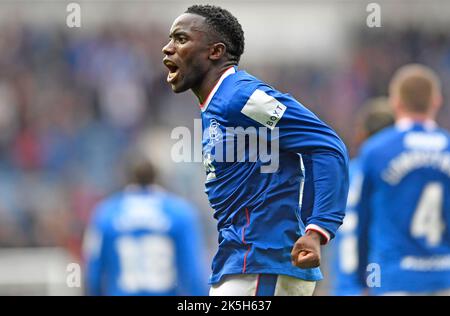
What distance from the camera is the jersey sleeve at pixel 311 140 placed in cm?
475

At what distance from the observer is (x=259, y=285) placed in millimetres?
4824

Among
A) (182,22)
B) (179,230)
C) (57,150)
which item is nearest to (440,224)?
(179,230)

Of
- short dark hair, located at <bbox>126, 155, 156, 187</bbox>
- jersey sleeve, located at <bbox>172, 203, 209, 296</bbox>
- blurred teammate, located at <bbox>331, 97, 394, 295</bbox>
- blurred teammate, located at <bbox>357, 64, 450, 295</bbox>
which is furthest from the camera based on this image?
short dark hair, located at <bbox>126, 155, 156, 187</bbox>

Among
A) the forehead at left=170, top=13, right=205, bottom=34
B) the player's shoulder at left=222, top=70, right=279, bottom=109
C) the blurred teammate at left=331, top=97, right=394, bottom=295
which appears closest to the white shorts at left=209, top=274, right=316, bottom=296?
the player's shoulder at left=222, top=70, right=279, bottom=109

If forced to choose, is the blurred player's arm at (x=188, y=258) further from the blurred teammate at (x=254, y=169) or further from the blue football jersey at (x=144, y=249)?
the blurred teammate at (x=254, y=169)

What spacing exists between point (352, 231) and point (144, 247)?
173 centimetres

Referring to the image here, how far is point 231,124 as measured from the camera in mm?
4863

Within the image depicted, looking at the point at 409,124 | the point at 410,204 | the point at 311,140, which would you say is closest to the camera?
the point at 311,140

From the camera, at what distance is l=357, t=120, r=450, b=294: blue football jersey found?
7.25m

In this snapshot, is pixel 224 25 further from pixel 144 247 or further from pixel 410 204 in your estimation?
pixel 144 247

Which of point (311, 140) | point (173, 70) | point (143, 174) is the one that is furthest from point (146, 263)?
point (311, 140)

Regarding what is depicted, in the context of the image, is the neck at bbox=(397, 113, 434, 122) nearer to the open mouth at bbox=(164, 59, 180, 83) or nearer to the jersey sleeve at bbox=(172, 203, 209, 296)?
the jersey sleeve at bbox=(172, 203, 209, 296)

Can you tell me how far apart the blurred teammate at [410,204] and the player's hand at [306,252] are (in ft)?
9.01
